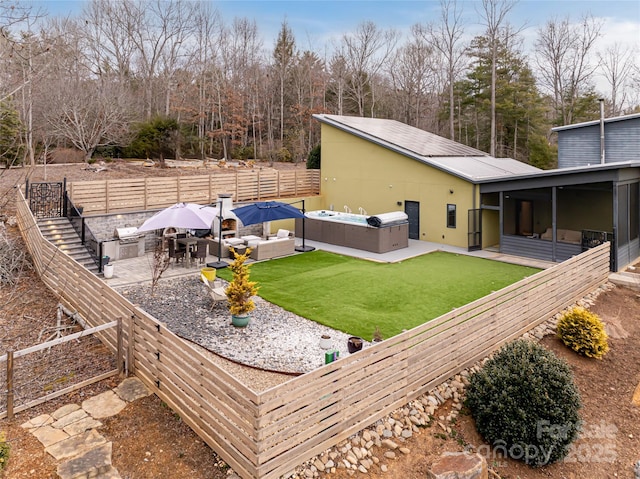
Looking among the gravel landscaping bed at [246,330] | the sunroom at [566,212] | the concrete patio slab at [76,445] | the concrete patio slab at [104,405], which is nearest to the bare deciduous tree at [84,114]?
the gravel landscaping bed at [246,330]

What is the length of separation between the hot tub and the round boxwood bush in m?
8.89

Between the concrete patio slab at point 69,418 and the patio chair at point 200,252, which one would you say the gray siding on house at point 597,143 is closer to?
the patio chair at point 200,252

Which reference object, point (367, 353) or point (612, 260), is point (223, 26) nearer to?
point (612, 260)

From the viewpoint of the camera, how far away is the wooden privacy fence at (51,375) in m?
5.84

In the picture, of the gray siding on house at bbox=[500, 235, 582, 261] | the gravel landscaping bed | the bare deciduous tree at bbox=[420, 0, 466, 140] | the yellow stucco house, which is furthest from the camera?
the bare deciduous tree at bbox=[420, 0, 466, 140]

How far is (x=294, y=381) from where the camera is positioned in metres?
4.94

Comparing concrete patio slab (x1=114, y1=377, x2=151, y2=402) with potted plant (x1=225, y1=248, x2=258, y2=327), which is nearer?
concrete patio slab (x1=114, y1=377, x2=151, y2=402)

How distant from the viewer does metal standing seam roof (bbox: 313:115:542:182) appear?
16.9 meters

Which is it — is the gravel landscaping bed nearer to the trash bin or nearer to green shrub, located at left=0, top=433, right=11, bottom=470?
the trash bin

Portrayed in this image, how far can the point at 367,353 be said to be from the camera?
5.77 m

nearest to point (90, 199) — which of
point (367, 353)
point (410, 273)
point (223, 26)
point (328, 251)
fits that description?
point (328, 251)

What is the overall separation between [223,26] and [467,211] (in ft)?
104

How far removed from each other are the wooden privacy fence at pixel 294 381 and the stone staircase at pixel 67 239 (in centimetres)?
370

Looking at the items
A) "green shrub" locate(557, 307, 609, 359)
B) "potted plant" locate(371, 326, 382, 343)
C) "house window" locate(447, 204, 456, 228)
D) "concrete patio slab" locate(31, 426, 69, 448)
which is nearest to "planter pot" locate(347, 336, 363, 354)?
"potted plant" locate(371, 326, 382, 343)
